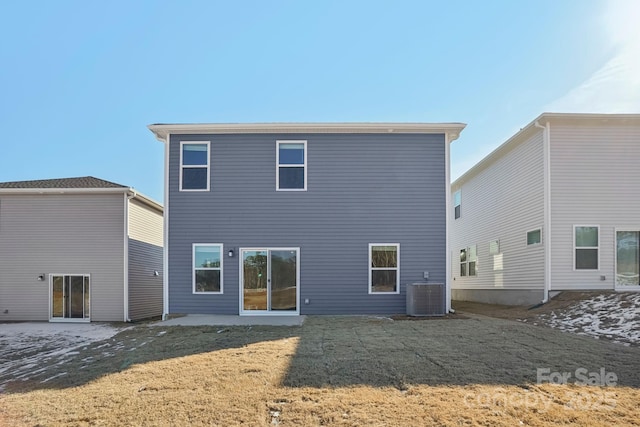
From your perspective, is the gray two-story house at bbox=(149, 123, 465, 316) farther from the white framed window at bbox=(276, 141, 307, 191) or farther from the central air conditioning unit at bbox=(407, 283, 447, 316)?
the central air conditioning unit at bbox=(407, 283, 447, 316)

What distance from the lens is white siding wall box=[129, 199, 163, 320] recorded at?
1252 cm

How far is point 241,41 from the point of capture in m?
13.4

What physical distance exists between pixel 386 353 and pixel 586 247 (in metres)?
8.32

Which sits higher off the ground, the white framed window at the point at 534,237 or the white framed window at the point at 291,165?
the white framed window at the point at 291,165

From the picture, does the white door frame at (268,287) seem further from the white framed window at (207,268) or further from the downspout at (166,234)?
the downspout at (166,234)

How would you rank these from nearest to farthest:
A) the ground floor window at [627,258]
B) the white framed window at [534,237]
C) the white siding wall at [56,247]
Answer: the ground floor window at [627,258] → the white framed window at [534,237] → the white siding wall at [56,247]

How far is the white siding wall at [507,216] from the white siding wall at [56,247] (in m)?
12.4

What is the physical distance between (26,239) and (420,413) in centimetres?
1325

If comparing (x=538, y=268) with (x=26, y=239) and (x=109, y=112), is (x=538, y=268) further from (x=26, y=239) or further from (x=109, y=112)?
(x=109, y=112)

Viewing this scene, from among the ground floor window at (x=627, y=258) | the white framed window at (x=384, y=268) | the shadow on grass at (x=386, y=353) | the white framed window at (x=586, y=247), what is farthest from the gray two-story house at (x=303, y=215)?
the ground floor window at (x=627, y=258)

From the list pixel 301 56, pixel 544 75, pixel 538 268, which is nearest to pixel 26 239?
pixel 301 56

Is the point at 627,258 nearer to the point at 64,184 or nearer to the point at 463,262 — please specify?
the point at 463,262

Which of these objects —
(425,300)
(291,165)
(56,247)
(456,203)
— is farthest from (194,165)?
(456,203)

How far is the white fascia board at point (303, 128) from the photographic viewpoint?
1071 cm
